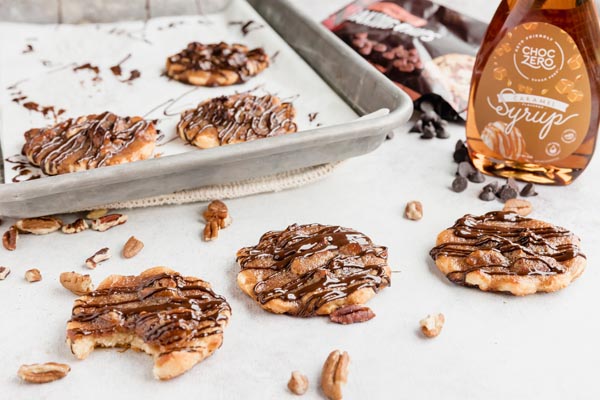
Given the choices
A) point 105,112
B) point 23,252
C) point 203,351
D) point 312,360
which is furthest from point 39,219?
point 312,360

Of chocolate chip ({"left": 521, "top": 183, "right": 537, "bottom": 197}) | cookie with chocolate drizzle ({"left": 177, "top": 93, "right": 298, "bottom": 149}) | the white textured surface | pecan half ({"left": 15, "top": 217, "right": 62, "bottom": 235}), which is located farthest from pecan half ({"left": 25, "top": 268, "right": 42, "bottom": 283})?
chocolate chip ({"left": 521, "top": 183, "right": 537, "bottom": 197})

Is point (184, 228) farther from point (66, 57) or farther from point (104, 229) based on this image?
point (66, 57)

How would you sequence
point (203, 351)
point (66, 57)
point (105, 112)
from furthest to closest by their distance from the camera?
point (66, 57) < point (105, 112) < point (203, 351)

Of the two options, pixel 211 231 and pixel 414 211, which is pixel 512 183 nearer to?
pixel 414 211

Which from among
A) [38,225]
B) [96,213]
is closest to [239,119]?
[96,213]

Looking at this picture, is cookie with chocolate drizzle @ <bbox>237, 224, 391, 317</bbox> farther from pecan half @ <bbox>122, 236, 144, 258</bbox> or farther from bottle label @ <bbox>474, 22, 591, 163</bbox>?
bottle label @ <bbox>474, 22, 591, 163</bbox>

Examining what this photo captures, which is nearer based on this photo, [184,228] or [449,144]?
[184,228]
